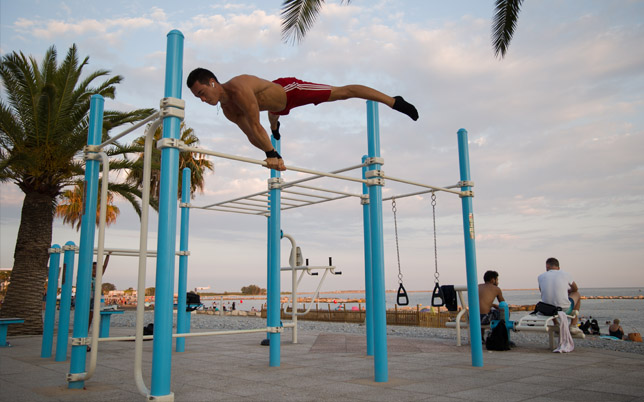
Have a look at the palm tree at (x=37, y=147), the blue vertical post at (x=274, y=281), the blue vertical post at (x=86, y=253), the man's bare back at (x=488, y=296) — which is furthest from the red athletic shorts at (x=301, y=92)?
the palm tree at (x=37, y=147)

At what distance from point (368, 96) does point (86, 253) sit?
134 inches

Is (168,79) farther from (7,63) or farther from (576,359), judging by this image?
Answer: (7,63)

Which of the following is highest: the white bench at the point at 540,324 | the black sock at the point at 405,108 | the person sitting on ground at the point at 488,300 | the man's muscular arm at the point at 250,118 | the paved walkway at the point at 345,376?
the black sock at the point at 405,108

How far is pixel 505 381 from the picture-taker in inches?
176

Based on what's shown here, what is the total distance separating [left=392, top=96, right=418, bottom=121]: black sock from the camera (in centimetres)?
498

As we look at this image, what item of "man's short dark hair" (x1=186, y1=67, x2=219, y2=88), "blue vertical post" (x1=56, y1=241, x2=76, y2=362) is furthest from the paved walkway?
"man's short dark hair" (x1=186, y1=67, x2=219, y2=88)

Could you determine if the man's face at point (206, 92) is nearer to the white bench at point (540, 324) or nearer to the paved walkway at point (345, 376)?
the paved walkway at point (345, 376)

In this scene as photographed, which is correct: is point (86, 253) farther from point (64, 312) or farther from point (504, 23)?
point (504, 23)

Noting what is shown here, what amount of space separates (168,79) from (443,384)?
3827mm

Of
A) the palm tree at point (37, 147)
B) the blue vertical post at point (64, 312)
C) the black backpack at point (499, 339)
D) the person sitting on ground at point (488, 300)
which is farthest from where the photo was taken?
the palm tree at point (37, 147)

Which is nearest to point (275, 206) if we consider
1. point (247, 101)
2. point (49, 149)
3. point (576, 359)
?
point (247, 101)

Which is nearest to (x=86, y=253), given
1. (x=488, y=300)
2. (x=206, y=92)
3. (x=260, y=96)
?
(x=206, y=92)

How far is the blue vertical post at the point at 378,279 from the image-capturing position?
4.57 m

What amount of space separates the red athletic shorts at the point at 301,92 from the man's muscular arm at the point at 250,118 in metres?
0.52
